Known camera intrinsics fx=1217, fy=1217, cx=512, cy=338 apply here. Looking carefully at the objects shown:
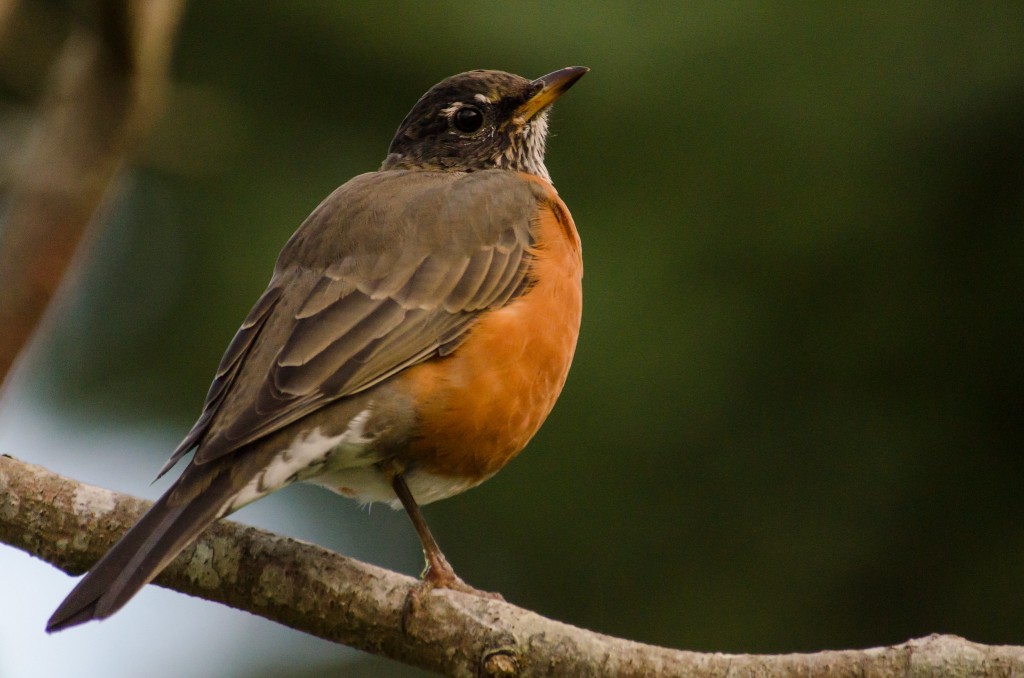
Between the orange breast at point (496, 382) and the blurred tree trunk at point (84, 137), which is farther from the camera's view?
the orange breast at point (496, 382)

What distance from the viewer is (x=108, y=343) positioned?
745 centimetres

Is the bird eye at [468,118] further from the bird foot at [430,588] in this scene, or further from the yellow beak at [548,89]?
the bird foot at [430,588]

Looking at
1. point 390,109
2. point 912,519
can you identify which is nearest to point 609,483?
point 912,519

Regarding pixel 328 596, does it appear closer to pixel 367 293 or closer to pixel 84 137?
pixel 367 293

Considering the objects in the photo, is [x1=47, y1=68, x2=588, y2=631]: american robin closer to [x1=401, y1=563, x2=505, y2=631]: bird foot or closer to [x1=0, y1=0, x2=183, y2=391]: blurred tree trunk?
[x1=401, y1=563, x2=505, y2=631]: bird foot

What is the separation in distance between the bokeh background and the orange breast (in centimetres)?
194

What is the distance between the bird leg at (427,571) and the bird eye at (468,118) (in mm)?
2118

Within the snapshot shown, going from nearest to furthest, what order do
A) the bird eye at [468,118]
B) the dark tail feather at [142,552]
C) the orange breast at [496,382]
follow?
the dark tail feather at [142,552] → the orange breast at [496,382] → the bird eye at [468,118]

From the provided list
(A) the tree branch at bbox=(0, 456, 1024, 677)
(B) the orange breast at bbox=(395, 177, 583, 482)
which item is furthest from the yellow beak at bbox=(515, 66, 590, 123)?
(A) the tree branch at bbox=(0, 456, 1024, 677)

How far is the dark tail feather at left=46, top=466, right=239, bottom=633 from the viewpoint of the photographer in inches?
126

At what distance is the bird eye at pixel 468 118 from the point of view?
5.82 meters

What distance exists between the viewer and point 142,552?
3330 millimetres

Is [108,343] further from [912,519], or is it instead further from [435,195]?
[912,519]

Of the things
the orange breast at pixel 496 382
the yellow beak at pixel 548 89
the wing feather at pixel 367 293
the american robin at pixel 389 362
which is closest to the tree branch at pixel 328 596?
the american robin at pixel 389 362
